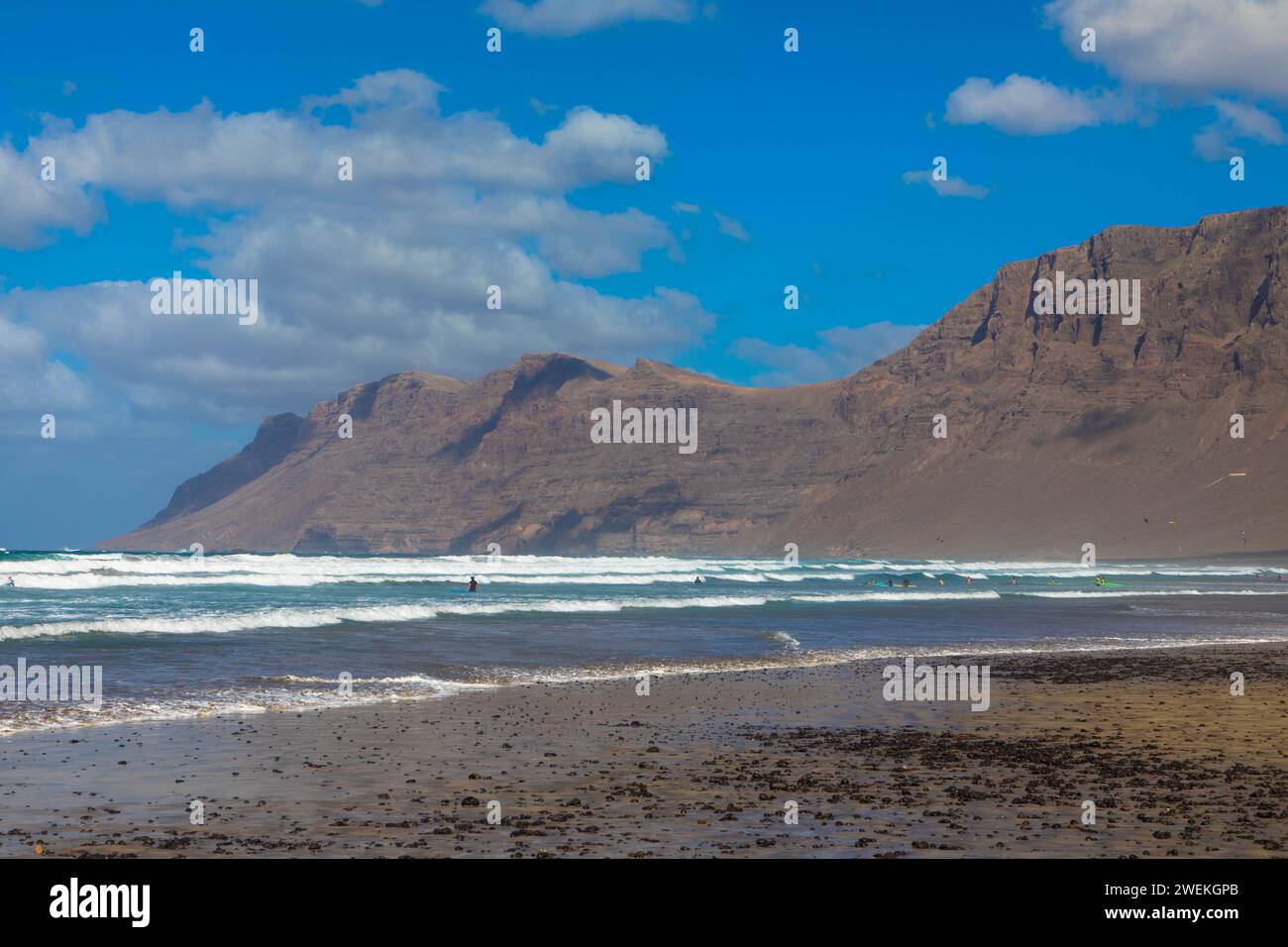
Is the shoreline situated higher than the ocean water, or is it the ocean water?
the ocean water

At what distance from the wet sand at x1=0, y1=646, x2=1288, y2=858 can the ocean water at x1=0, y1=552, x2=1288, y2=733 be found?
3.38m

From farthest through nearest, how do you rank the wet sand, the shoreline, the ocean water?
the ocean water
the shoreline
the wet sand

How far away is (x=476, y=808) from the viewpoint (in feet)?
36.6

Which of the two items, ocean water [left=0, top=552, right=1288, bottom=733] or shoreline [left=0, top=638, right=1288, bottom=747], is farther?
ocean water [left=0, top=552, right=1288, bottom=733]

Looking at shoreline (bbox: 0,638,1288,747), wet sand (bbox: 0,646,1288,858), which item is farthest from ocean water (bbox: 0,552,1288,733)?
wet sand (bbox: 0,646,1288,858)

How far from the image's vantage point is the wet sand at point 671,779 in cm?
976

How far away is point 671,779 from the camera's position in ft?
42.4

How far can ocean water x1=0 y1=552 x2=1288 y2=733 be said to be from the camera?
22.0m

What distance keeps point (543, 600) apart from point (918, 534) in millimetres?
153322

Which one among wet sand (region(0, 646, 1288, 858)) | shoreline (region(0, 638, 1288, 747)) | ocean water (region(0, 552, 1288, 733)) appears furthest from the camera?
ocean water (region(0, 552, 1288, 733))

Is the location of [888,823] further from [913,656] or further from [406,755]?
[913,656]

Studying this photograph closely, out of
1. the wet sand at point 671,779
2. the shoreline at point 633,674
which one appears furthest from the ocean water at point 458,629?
the wet sand at point 671,779

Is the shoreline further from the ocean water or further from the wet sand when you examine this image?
the wet sand

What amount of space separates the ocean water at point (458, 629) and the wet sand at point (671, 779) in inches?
133
